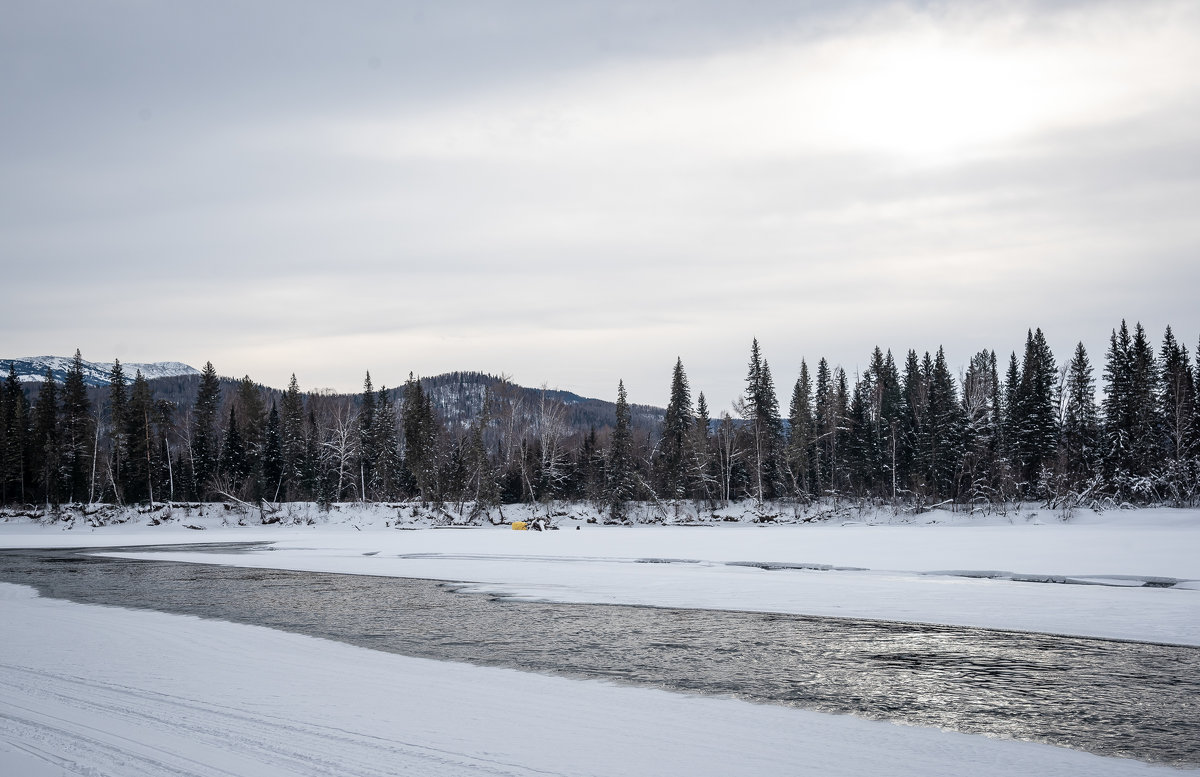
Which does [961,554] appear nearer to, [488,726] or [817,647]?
[817,647]

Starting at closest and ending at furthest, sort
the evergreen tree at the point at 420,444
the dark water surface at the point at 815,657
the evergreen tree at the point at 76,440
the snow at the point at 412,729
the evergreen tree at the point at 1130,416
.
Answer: the snow at the point at 412,729 → the dark water surface at the point at 815,657 → the evergreen tree at the point at 1130,416 → the evergreen tree at the point at 420,444 → the evergreen tree at the point at 76,440

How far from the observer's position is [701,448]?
76.3 meters

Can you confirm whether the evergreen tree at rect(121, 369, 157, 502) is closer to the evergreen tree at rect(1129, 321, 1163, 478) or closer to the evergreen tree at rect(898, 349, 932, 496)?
the evergreen tree at rect(898, 349, 932, 496)


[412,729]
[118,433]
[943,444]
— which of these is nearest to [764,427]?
[943,444]

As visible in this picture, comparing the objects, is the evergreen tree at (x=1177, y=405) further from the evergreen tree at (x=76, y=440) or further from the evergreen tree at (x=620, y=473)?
the evergreen tree at (x=76, y=440)

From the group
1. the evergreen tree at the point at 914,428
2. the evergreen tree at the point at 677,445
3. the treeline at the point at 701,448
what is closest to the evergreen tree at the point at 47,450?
the treeline at the point at 701,448

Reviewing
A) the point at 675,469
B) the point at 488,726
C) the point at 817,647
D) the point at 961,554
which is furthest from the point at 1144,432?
the point at 488,726

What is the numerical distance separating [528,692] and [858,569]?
17770 millimetres

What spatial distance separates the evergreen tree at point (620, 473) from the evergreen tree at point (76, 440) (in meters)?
48.4

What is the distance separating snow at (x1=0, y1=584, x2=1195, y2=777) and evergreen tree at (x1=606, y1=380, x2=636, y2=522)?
57437mm

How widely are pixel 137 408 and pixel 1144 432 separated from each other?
87.3 m

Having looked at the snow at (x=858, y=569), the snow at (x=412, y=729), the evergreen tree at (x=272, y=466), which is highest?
the evergreen tree at (x=272, y=466)

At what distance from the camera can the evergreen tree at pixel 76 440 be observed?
249 ft

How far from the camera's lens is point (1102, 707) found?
10.3 m
